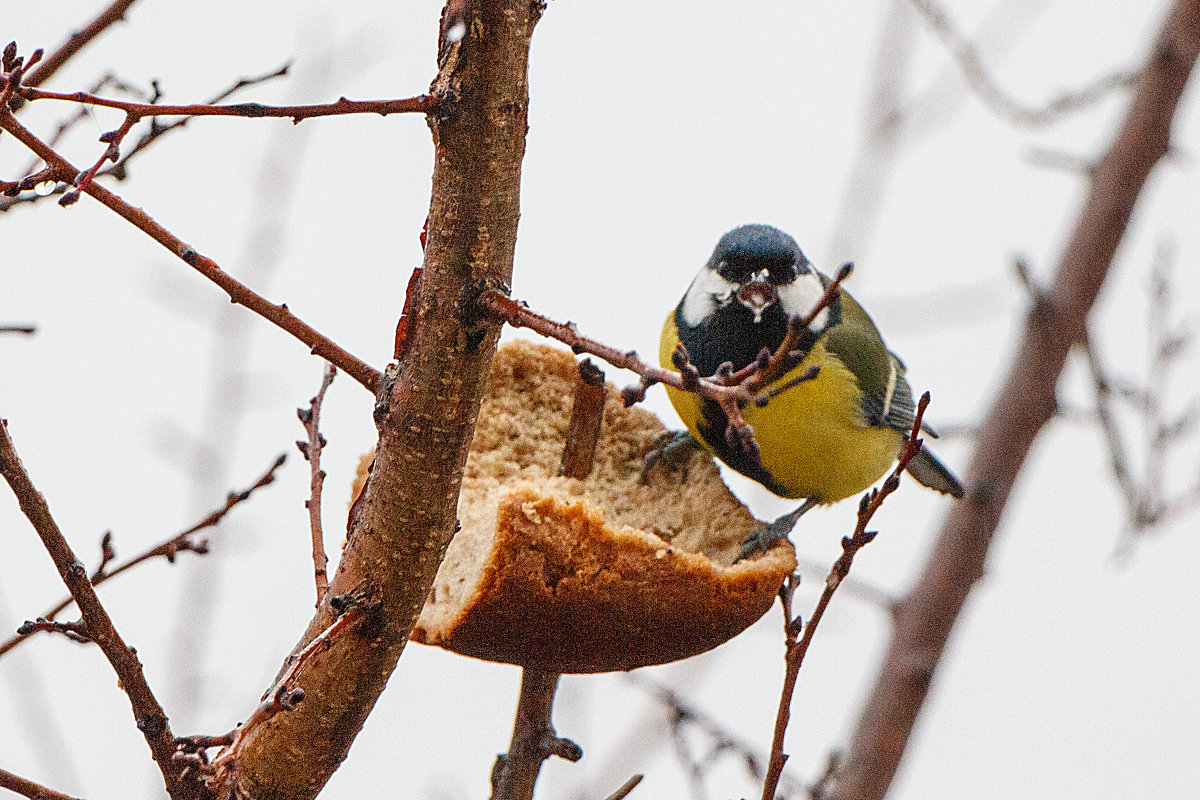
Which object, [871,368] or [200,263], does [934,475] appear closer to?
[871,368]

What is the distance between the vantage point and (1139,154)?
6.79 ft

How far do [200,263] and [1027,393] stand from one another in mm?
1557

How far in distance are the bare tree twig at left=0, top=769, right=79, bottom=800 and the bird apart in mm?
1091

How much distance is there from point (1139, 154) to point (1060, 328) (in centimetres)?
31

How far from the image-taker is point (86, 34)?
1002 mm

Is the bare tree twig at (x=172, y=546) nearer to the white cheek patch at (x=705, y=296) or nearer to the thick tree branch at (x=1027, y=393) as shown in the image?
the white cheek patch at (x=705, y=296)

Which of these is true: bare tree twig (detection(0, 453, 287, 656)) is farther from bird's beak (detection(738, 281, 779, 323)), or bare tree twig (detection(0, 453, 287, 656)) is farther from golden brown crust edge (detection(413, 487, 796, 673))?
bird's beak (detection(738, 281, 779, 323))

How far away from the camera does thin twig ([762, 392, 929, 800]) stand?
0.89 metres

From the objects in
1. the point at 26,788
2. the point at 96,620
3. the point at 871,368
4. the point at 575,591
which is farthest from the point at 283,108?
the point at 871,368

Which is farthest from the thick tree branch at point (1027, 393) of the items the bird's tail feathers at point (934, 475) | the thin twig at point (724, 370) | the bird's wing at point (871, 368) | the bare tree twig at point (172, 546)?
the thin twig at point (724, 370)

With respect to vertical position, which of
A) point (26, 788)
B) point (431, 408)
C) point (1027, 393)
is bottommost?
point (26, 788)

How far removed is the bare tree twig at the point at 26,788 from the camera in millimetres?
752

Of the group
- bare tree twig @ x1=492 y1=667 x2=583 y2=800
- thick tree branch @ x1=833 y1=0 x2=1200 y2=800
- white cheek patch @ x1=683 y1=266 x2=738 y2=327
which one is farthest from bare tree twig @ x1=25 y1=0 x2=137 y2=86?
thick tree branch @ x1=833 y1=0 x2=1200 y2=800

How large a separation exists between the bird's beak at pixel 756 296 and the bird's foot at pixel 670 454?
0.22m
